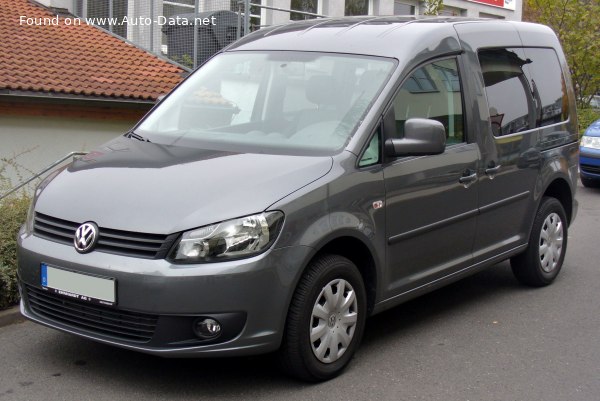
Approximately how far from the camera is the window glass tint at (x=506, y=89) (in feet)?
19.7

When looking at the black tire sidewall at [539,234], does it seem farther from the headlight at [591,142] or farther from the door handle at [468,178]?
the headlight at [591,142]

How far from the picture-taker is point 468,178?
5.55m

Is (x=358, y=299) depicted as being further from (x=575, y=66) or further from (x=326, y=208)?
(x=575, y=66)

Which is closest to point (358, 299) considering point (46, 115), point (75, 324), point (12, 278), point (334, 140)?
point (334, 140)

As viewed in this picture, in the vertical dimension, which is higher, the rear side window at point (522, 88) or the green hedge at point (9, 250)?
the rear side window at point (522, 88)

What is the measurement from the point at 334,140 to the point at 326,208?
542 mm

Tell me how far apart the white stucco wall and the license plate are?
9.26m

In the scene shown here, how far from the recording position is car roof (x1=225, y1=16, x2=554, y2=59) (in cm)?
530

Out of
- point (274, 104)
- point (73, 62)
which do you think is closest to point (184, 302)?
point (274, 104)

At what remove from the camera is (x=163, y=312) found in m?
4.07

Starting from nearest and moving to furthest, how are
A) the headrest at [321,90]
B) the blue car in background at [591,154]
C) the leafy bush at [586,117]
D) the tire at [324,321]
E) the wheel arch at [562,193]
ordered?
the tire at [324,321] < the headrest at [321,90] < the wheel arch at [562,193] < the blue car in background at [591,154] < the leafy bush at [586,117]

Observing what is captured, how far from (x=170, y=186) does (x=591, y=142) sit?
33.7 feet

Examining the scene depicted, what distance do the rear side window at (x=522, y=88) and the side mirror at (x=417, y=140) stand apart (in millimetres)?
1202

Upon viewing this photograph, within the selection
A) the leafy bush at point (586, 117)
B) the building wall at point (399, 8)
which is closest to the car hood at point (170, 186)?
the building wall at point (399, 8)
